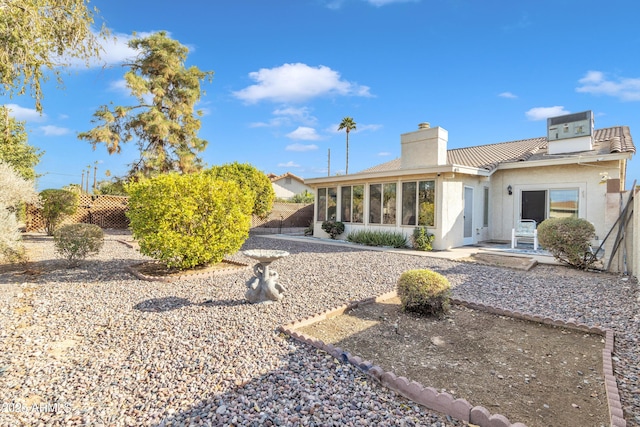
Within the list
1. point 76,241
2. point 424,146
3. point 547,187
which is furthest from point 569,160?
point 76,241

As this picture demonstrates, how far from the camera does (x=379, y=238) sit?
12.9 meters

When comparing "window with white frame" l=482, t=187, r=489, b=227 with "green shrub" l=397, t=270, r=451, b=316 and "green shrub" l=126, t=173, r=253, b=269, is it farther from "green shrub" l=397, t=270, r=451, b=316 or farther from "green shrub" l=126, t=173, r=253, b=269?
"green shrub" l=126, t=173, r=253, b=269

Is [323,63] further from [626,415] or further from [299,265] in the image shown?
[626,415]

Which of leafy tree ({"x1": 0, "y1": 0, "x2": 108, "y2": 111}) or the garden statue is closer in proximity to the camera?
the garden statue

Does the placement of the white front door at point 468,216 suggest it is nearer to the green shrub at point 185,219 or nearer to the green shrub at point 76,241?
the green shrub at point 185,219

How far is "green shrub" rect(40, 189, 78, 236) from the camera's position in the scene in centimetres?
1445

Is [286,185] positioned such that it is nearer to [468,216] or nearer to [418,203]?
[418,203]

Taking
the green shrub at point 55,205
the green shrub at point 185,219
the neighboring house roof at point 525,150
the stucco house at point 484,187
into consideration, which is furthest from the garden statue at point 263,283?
the green shrub at point 55,205

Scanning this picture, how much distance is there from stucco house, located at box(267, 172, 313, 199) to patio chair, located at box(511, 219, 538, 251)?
2538 cm

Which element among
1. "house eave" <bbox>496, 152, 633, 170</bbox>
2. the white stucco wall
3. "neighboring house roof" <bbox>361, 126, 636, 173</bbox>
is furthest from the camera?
"neighboring house roof" <bbox>361, 126, 636, 173</bbox>

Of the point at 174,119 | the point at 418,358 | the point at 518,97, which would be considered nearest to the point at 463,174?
the point at 518,97

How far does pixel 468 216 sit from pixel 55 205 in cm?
1802

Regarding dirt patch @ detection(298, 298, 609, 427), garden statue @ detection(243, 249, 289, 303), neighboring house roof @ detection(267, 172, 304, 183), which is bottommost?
dirt patch @ detection(298, 298, 609, 427)

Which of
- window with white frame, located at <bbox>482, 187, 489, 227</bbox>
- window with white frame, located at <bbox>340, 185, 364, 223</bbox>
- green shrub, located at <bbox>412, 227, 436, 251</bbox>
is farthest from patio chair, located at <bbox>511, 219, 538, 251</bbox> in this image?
window with white frame, located at <bbox>340, 185, 364, 223</bbox>
